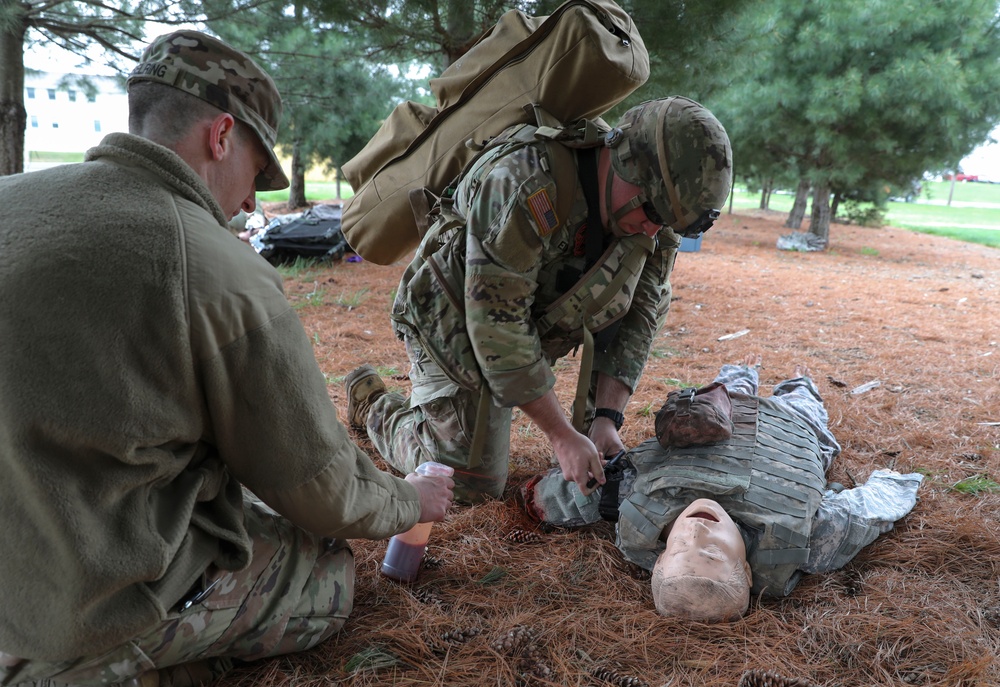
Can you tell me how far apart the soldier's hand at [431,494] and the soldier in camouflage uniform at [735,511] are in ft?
2.46

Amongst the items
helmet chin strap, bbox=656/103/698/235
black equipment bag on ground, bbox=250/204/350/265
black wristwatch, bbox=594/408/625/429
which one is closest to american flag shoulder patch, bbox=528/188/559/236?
helmet chin strap, bbox=656/103/698/235

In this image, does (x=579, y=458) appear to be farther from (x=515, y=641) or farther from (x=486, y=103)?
(x=486, y=103)

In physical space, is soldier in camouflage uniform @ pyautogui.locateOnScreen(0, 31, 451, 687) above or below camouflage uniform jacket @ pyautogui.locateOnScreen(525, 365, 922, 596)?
above

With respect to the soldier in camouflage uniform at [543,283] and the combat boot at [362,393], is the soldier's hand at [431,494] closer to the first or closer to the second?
the soldier in camouflage uniform at [543,283]

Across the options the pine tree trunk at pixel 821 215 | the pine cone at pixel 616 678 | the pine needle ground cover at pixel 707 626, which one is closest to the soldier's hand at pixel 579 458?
the pine needle ground cover at pixel 707 626

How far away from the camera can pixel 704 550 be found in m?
2.26

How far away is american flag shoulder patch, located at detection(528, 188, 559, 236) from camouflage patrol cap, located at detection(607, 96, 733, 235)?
1.00 ft

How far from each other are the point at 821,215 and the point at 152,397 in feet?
49.7

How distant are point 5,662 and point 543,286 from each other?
7.03 feet

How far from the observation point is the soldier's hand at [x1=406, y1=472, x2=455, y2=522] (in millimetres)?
2230

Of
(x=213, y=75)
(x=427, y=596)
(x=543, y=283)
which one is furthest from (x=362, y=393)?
(x=213, y=75)

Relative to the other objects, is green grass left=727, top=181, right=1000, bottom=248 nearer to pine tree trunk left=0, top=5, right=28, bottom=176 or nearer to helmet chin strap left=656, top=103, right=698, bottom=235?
helmet chin strap left=656, top=103, right=698, bottom=235

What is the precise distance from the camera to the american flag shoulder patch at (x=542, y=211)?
2.55 metres

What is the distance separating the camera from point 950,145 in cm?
1167
